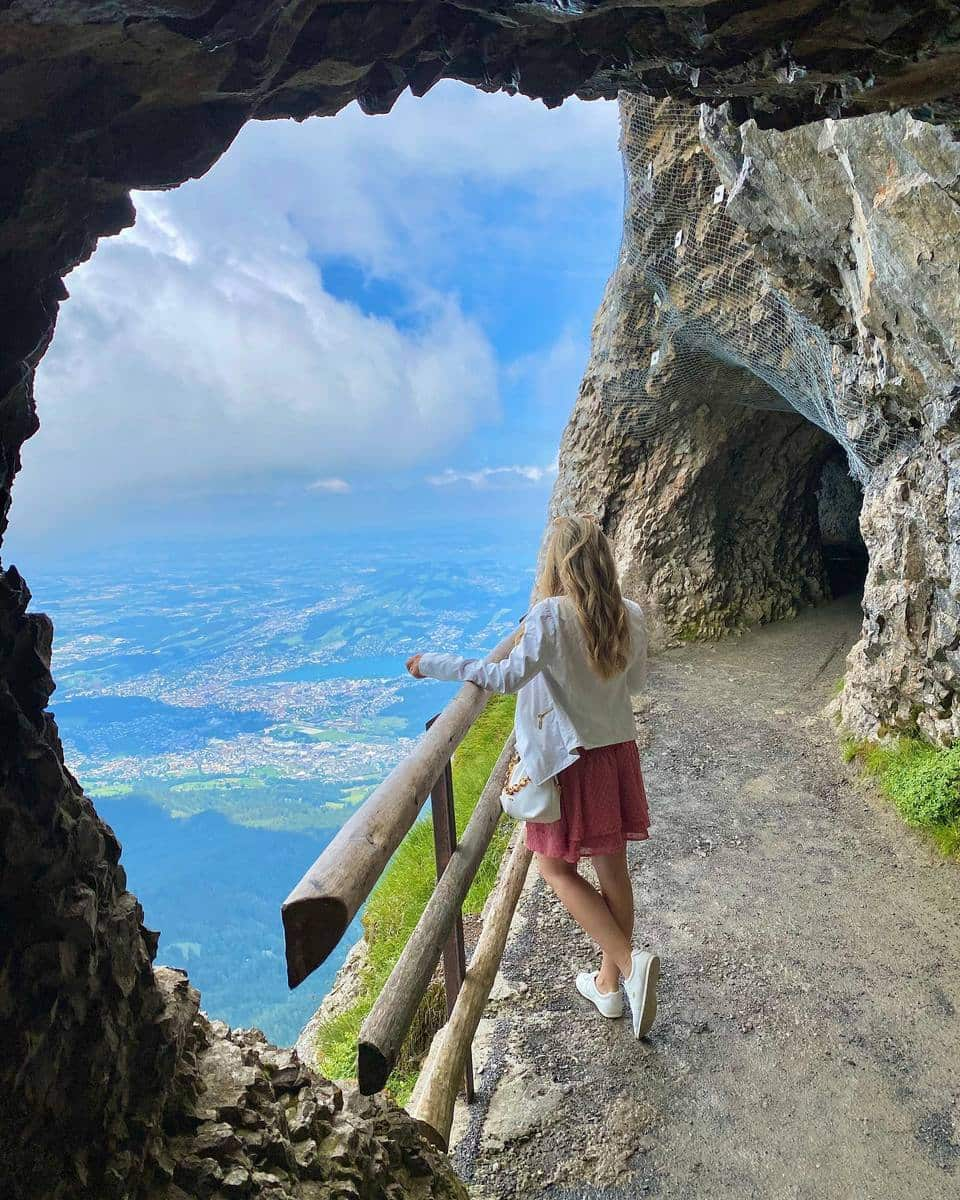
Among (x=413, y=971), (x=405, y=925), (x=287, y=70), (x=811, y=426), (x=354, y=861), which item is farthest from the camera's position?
(x=811, y=426)

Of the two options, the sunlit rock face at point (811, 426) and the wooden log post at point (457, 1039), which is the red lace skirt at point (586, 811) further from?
the sunlit rock face at point (811, 426)

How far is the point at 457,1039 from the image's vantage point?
2.82 metres

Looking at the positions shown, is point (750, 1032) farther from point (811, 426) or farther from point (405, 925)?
point (811, 426)

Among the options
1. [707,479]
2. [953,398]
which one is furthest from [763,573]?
[953,398]

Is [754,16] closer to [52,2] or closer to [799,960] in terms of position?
[52,2]

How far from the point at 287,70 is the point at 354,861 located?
5.79 ft

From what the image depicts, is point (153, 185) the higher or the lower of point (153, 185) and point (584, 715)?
the higher

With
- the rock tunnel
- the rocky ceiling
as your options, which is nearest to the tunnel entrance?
the rock tunnel

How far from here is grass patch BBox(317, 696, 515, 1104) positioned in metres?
4.35

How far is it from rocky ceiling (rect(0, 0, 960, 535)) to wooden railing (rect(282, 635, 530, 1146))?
1.14m

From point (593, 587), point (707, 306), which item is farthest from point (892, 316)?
point (593, 587)

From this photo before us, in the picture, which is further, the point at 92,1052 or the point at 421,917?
the point at 421,917

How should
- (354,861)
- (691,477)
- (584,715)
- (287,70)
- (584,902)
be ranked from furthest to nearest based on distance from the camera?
(691,477) < (584,902) < (584,715) < (354,861) < (287,70)

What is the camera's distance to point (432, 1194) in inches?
81.2
